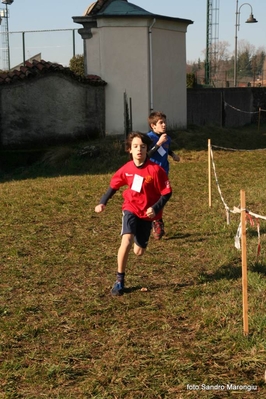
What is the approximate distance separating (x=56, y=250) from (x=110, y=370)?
362 centimetres

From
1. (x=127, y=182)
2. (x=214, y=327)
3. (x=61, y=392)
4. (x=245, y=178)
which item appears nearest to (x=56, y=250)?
(x=127, y=182)

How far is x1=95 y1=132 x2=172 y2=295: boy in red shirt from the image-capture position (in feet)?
19.3

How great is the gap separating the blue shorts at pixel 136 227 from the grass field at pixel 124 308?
0.46 m

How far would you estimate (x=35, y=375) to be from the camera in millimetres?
4148

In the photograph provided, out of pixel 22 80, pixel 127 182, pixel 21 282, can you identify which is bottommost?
pixel 21 282

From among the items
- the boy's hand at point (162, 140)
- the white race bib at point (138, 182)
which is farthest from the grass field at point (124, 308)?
the boy's hand at point (162, 140)

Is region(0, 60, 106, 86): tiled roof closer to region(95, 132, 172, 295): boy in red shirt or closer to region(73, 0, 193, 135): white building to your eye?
region(73, 0, 193, 135): white building

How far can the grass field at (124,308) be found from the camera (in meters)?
4.04

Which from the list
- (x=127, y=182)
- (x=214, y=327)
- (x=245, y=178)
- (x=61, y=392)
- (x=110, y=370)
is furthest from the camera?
(x=245, y=178)

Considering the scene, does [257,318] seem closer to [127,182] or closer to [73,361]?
[73,361]

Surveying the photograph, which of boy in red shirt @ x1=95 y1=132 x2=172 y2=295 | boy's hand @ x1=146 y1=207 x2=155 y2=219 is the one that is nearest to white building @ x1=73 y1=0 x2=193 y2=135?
boy in red shirt @ x1=95 y1=132 x2=172 y2=295

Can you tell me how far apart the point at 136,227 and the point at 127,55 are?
13152 mm

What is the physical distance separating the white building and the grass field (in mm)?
8265

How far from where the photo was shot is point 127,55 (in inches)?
722
